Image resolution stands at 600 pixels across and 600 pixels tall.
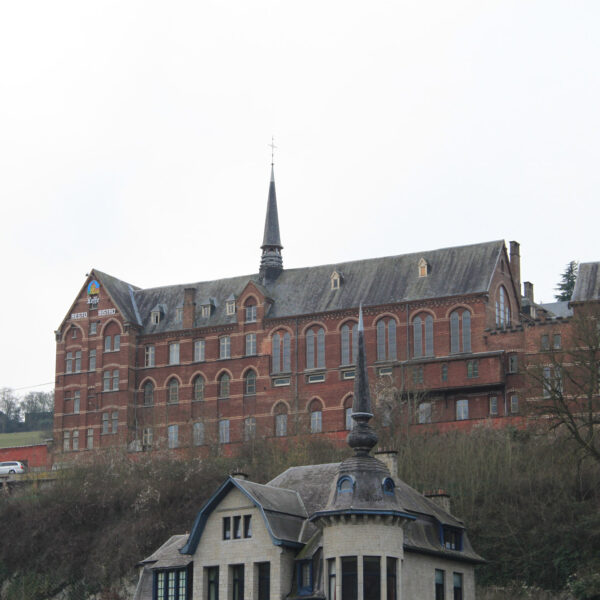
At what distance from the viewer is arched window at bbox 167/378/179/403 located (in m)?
94.0

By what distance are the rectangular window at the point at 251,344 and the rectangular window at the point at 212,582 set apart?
44.5 m

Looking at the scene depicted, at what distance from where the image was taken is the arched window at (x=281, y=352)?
90000 mm

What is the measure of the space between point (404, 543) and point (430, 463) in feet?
65.7

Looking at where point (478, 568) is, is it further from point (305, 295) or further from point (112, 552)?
point (305, 295)

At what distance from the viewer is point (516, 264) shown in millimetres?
90188

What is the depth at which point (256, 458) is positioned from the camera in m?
74.6

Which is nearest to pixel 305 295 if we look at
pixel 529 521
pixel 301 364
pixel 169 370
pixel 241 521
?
pixel 301 364

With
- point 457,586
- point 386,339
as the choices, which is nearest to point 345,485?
point 457,586

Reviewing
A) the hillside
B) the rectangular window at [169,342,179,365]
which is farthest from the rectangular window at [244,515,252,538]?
the rectangular window at [169,342,179,365]

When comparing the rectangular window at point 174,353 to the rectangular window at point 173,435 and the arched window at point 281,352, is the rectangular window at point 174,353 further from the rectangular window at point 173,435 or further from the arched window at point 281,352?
the arched window at point 281,352

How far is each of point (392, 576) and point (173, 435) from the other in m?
50.2

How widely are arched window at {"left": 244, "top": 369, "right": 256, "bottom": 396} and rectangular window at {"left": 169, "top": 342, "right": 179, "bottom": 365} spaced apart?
6153mm

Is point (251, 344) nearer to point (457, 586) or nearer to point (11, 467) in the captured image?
point (11, 467)

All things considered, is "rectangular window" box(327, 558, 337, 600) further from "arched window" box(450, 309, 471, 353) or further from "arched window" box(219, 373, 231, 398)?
"arched window" box(219, 373, 231, 398)
